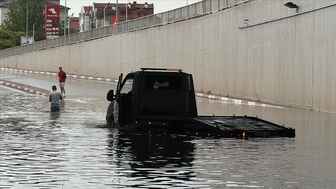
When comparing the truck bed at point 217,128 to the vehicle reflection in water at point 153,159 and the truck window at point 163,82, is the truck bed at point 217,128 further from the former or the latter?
the truck window at point 163,82

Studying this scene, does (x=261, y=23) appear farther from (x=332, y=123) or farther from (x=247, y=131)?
(x=247, y=131)

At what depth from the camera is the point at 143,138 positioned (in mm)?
22094

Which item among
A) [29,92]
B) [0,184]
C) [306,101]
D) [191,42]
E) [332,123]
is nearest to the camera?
[0,184]

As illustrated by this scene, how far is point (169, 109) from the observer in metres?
23.6

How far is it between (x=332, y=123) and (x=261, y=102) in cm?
1537

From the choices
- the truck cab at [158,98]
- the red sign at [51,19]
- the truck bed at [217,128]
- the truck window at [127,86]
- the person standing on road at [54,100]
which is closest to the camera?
the truck bed at [217,128]

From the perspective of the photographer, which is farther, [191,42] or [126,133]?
[191,42]

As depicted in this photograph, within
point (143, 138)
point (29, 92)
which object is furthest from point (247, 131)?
point (29, 92)

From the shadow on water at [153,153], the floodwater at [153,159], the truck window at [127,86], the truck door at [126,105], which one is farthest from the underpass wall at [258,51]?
the shadow on water at [153,153]

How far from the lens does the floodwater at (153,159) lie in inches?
528

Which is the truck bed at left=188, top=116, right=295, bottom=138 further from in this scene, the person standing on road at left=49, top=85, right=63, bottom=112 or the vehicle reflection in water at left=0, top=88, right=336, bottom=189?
the person standing on road at left=49, top=85, right=63, bottom=112

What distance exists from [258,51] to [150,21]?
2889cm

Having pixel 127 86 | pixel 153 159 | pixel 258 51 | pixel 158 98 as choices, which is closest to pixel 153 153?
pixel 153 159

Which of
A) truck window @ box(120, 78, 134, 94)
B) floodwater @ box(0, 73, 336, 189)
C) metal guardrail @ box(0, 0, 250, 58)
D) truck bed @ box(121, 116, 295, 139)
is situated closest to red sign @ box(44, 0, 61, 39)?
metal guardrail @ box(0, 0, 250, 58)
